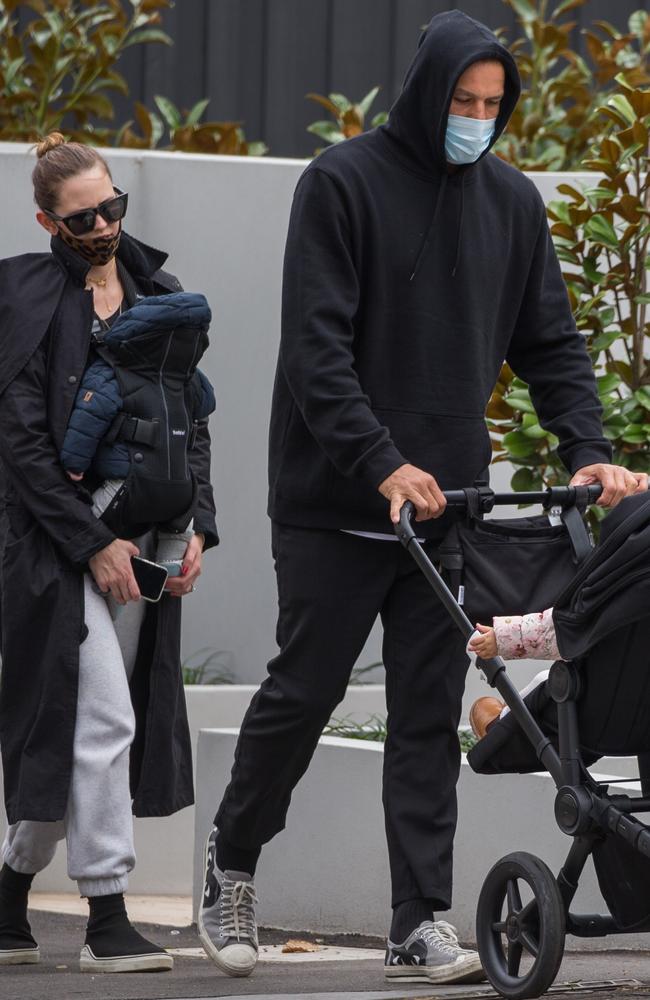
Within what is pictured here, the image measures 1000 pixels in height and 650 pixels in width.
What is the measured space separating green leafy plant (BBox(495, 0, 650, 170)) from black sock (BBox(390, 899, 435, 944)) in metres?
3.61

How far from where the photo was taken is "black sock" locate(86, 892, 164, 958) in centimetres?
419

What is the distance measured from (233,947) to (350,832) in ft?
3.29

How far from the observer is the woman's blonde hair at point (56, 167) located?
169 inches

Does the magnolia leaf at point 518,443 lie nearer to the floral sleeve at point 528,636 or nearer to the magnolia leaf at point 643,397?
the magnolia leaf at point 643,397

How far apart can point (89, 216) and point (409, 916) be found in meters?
1.78

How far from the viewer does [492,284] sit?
416 centimetres

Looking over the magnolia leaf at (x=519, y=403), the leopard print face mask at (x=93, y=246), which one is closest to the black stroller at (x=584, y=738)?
the leopard print face mask at (x=93, y=246)

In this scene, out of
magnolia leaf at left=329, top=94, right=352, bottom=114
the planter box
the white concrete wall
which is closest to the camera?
the planter box

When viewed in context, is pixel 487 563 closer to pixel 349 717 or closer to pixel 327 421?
pixel 327 421

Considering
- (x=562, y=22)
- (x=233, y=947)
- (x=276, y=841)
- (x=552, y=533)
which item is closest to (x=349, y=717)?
(x=276, y=841)

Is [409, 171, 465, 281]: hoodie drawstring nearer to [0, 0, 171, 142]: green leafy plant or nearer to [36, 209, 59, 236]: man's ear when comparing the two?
[36, 209, 59, 236]: man's ear

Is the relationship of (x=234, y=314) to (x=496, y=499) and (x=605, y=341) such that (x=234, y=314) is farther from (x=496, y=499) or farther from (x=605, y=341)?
(x=496, y=499)

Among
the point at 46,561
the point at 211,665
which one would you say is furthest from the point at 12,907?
the point at 211,665

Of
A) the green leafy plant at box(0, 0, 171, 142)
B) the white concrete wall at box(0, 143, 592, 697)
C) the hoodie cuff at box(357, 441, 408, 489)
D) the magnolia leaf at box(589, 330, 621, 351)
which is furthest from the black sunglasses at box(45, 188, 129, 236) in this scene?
the green leafy plant at box(0, 0, 171, 142)
